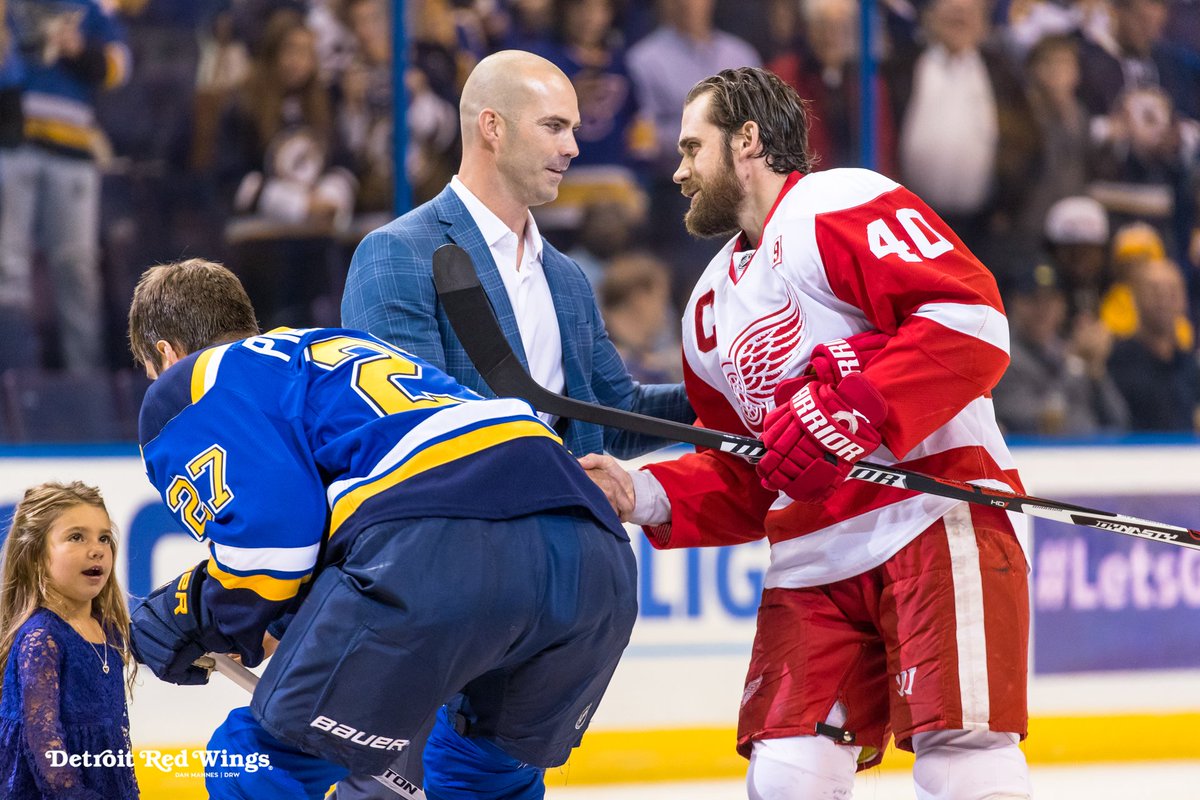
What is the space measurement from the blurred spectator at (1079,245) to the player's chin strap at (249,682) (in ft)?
13.9

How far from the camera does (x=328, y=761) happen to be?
2.01 meters

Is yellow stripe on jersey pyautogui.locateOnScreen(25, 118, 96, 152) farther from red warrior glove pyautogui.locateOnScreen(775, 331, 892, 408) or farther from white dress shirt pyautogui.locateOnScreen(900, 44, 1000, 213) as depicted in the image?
red warrior glove pyautogui.locateOnScreen(775, 331, 892, 408)

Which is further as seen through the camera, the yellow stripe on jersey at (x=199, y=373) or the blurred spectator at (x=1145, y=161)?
the blurred spectator at (x=1145, y=161)

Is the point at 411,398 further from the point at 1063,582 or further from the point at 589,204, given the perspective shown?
the point at 589,204

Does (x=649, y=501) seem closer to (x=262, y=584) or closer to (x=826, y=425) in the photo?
(x=826, y=425)

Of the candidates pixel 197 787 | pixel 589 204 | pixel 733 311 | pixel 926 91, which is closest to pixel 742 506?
pixel 733 311

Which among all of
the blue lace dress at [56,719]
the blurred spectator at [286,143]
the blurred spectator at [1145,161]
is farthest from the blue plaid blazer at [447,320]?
the blurred spectator at [1145,161]

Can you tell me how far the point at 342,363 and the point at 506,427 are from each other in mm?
232

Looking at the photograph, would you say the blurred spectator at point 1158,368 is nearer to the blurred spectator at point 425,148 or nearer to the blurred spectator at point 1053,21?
the blurred spectator at point 1053,21

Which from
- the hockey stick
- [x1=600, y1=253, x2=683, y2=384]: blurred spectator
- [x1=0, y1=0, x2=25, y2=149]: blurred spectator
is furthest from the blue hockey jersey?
[x1=0, y1=0, x2=25, y2=149]: blurred spectator

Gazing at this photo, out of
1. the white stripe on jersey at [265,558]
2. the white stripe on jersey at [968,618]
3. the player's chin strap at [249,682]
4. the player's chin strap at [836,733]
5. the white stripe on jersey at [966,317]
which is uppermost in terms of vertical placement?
the white stripe on jersey at [966,317]

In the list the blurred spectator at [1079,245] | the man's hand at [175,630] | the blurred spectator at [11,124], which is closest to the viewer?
the man's hand at [175,630]

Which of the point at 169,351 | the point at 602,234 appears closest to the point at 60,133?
the point at 602,234

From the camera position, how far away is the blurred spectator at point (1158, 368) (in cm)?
541
